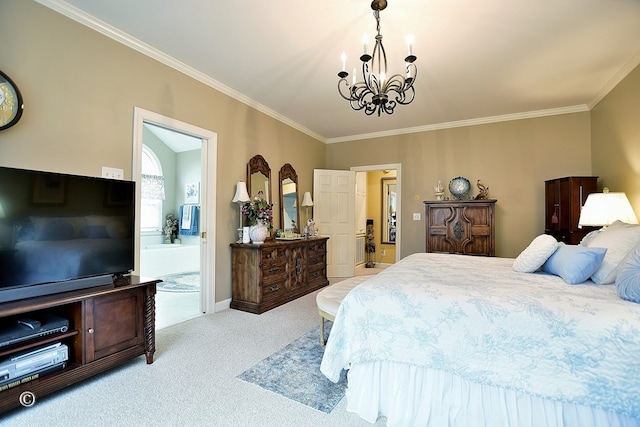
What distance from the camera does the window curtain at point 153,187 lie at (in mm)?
6719

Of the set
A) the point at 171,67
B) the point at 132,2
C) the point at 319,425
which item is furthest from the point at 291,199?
the point at 319,425

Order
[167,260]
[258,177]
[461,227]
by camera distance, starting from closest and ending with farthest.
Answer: [258,177], [461,227], [167,260]

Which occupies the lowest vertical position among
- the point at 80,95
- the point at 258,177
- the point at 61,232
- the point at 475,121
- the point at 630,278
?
the point at 630,278

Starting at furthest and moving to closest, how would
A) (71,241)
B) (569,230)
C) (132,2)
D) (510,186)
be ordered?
(510,186) → (569,230) → (132,2) → (71,241)

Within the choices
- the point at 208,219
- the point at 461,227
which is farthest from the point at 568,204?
the point at 208,219

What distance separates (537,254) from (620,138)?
8.22ft

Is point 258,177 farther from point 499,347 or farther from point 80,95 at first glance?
point 499,347

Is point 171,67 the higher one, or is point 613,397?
point 171,67

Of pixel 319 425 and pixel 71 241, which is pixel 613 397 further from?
pixel 71 241

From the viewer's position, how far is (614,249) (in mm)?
1923

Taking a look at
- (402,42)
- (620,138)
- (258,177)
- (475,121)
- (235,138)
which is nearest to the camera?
(402,42)

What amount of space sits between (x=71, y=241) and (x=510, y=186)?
5428mm

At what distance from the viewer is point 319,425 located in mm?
1645

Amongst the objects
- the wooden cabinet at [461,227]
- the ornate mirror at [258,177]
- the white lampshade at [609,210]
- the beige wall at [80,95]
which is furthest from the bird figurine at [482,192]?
the beige wall at [80,95]
